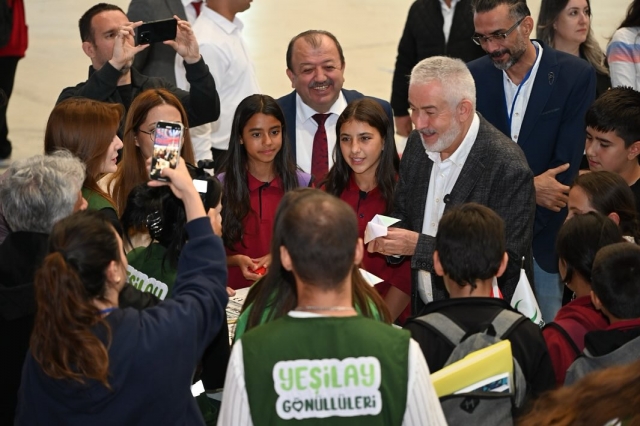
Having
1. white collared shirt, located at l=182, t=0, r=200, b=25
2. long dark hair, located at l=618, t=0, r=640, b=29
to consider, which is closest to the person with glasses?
white collared shirt, located at l=182, t=0, r=200, b=25

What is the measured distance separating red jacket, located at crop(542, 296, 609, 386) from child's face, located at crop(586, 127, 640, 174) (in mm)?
1289

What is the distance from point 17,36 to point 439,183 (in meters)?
5.48

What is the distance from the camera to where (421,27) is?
702 centimetres

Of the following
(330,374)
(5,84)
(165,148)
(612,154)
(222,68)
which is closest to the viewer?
(330,374)

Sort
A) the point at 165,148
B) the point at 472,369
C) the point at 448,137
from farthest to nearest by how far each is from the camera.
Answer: the point at 448,137 < the point at 165,148 < the point at 472,369

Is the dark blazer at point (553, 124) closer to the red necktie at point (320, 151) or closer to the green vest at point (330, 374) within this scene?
the red necktie at point (320, 151)

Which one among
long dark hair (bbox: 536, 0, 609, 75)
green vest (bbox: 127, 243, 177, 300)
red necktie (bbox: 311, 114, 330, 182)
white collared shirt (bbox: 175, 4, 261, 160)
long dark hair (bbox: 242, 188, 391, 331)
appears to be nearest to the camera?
long dark hair (bbox: 242, 188, 391, 331)

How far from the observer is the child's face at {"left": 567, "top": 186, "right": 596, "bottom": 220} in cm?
409

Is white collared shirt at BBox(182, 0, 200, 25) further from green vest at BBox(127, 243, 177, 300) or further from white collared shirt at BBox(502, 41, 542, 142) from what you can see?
green vest at BBox(127, 243, 177, 300)

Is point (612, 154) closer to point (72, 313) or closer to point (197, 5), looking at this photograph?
point (72, 313)

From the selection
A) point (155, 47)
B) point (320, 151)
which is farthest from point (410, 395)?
point (155, 47)

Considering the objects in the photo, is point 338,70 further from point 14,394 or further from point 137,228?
point 14,394

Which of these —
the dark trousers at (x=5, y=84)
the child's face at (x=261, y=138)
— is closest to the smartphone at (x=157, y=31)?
the child's face at (x=261, y=138)

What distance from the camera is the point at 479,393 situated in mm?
2818
